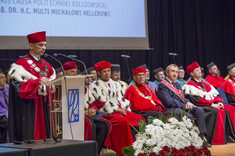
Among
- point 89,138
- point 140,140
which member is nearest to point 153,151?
point 140,140

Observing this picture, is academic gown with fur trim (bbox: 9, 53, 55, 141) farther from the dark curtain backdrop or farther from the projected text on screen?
the dark curtain backdrop

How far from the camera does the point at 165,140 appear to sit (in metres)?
2.96

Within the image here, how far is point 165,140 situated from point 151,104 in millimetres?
3149

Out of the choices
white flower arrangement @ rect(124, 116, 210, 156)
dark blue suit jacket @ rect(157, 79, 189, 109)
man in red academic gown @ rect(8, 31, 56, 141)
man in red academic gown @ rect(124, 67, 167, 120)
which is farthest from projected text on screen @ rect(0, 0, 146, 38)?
white flower arrangement @ rect(124, 116, 210, 156)

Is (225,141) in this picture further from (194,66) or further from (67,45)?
(67,45)

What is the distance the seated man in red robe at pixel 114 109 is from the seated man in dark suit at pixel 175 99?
823mm

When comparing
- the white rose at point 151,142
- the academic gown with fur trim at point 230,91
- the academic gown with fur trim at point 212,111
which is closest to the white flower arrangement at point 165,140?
the white rose at point 151,142

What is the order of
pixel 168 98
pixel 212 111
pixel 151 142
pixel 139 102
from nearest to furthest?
pixel 151 142
pixel 139 102
pixel 168 98
pixel 212 111

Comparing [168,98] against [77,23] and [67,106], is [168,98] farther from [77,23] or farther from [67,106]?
[67,106]

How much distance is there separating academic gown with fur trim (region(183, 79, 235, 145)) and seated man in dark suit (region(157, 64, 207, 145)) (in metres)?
0.21

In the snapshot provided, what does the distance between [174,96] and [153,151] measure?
3593mm

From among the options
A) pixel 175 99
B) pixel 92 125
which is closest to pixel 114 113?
pixel 92 125

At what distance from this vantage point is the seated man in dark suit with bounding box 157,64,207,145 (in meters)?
6.27

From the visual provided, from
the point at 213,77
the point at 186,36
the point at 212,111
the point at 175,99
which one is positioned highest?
the point at 186,36
